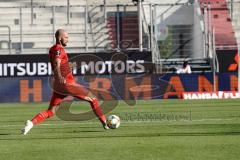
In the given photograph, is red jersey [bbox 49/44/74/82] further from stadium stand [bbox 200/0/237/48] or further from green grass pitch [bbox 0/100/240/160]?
stadium stand [bbox 200/0/237/48]

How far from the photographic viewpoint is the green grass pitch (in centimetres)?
1042

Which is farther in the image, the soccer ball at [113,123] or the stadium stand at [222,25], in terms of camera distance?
the stadium stand at [222,25]

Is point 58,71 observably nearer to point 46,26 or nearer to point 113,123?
point 113,123

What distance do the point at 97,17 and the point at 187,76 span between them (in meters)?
7.22

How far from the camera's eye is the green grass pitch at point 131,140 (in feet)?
34.2

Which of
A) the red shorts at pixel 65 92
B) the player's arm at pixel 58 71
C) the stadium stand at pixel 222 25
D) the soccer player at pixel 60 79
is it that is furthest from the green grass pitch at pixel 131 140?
the stadium stand at pixel 222 25

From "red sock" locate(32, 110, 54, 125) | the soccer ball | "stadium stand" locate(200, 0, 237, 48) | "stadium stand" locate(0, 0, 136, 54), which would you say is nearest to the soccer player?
"red sock" locate(32, 110, 54, 125)

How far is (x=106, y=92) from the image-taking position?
31.4m

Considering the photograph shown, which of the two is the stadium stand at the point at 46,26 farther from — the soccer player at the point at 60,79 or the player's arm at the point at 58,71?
the player's arm at the point at 58,71

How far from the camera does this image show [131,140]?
12500 millimetres

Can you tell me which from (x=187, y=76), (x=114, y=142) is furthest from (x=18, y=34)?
(x=114, y=142)

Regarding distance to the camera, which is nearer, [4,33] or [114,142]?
[114,142]

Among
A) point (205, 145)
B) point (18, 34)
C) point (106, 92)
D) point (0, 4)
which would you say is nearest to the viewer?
point (205, 145)

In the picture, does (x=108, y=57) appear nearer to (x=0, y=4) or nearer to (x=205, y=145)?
(x=0, y=4)
